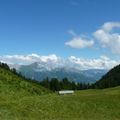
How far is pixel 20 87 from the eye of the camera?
9600 centimetres

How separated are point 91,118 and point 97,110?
6.54 metres

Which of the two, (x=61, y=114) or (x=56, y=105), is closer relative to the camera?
(x=61, y=114)

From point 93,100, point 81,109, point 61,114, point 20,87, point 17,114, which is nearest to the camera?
point 17,114

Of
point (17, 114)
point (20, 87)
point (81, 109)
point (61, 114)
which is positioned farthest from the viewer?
point (20, 87)

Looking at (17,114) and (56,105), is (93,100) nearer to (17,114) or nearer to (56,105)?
(56,105)

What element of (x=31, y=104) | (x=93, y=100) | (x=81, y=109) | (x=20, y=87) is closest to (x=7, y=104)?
(x=31, y=104)

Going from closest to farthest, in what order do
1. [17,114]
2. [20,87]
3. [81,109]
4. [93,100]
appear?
[17,114] < [81,109] < [93,100] < [20,87]

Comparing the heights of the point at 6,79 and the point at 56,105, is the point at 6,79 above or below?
above

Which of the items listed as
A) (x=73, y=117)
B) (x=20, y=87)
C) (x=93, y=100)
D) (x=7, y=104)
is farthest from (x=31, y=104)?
(x=20, y=87)

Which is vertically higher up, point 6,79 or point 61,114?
point 6,79

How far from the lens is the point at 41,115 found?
161ft

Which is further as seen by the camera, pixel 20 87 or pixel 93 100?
pixel 20 87

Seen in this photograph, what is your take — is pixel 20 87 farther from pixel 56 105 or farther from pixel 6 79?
pixel 56 105

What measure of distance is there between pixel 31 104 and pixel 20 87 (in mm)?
42528
